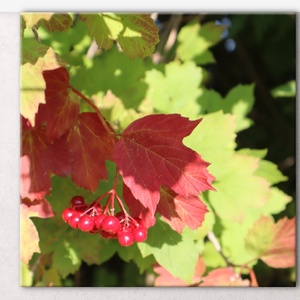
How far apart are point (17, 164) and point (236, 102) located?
2.33ft

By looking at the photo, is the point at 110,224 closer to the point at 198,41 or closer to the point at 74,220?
the point at 74,220

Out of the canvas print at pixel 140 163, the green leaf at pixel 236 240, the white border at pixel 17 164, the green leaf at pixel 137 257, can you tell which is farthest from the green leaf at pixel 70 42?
the green leaf at pixel 236 240

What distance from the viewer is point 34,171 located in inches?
56.1

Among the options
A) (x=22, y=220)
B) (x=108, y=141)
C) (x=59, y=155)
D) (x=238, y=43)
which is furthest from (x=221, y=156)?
(x=238, y=43)

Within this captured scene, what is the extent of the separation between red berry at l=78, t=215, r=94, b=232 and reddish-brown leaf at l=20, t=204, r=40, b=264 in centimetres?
28

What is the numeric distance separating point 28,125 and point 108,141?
0.21m

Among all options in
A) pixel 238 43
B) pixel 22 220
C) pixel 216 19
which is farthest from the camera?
pixel 238 43

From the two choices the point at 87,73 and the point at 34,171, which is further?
the point at 87,73

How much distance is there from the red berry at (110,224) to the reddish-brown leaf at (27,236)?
33 cm

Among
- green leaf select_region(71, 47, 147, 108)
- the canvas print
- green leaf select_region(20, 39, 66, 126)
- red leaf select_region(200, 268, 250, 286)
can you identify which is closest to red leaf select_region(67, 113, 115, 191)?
the canvas print

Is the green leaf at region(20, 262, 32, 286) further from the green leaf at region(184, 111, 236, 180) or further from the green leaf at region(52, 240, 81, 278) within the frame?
the green leaf at region(184, 111, 236, 180)

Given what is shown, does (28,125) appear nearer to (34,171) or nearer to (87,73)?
(34,171)

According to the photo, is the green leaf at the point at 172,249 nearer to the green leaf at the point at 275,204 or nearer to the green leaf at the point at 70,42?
the green leaf at the point at 275,204

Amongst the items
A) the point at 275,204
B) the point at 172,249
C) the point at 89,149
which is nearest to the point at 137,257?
the point at 172,249
